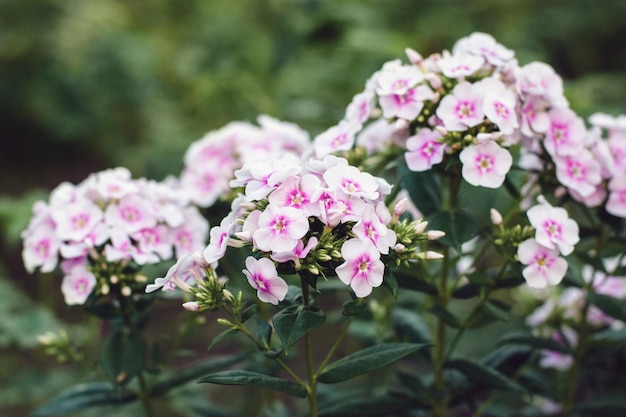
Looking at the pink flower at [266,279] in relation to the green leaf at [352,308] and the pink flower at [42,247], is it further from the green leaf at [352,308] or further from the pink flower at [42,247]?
the pink flower at [42,247]

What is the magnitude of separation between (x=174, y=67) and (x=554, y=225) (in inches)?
164

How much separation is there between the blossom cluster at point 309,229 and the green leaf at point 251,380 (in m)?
0.17

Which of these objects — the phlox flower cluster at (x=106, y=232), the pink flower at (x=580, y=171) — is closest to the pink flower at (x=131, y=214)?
the phlox flower cluster at (x=106, y=232)

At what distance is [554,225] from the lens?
161 centimetres

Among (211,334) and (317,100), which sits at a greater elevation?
(317,100)

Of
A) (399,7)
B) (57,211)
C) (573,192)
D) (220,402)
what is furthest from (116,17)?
(573,192)

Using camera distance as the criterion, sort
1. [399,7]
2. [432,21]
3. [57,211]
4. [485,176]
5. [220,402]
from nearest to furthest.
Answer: [485,176]
[57,211]
[220,402]
[432,21]
[399,7]

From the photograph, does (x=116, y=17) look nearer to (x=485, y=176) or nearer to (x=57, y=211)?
(x=57, y=211)

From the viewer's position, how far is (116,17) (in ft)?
20.2

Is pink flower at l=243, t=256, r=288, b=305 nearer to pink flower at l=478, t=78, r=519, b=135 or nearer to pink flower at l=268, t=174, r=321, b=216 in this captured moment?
pink flower at l=268, t=174, r=321, b=216

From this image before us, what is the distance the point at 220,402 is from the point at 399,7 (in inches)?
123

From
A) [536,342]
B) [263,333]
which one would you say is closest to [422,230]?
[263,333]

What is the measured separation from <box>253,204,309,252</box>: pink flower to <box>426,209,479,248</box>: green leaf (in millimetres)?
423

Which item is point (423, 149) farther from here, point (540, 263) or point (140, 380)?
point (140, 380)
